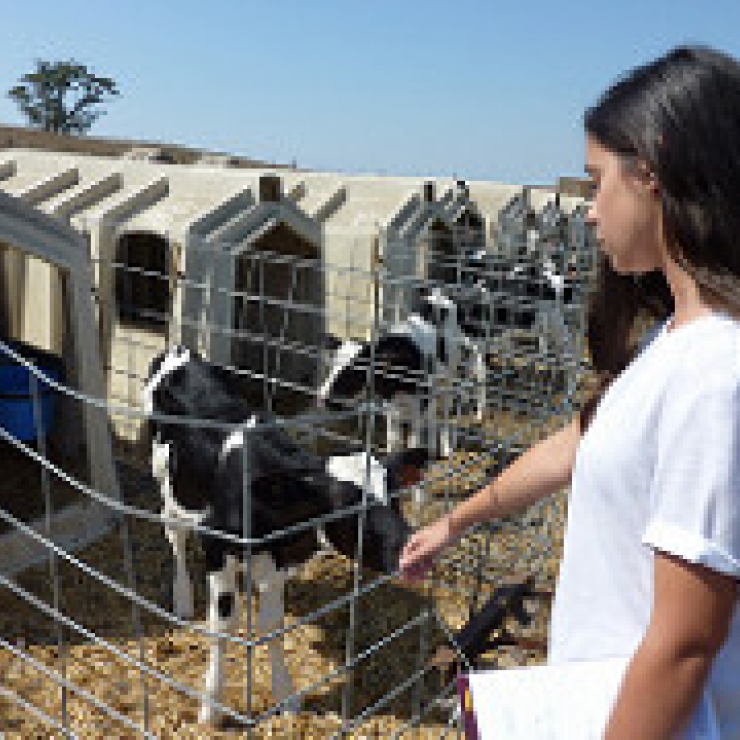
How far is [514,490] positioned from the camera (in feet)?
5.32

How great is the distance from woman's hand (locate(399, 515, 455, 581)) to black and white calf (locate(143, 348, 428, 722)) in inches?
39.3

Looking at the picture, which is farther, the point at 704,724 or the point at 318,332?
the point at 318,332

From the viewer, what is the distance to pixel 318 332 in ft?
27.3

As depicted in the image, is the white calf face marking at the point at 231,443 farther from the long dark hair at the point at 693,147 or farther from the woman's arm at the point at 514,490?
the long dark hair at the point at 693,147

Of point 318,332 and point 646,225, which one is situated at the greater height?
point 646,225


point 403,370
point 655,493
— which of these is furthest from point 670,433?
point 403,370

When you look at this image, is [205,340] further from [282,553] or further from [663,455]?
[663,455]

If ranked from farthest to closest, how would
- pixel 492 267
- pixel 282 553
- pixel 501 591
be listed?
pixel 492 267 < pixel 282 553 < pixel 501 591

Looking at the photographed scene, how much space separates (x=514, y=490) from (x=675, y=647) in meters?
0.70

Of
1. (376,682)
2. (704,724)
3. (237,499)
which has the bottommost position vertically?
(376,682)

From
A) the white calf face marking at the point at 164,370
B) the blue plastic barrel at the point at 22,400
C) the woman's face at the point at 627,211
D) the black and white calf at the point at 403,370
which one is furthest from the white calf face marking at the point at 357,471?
the black and white calf at the point at 403,370

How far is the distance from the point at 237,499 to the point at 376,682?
1153 mm

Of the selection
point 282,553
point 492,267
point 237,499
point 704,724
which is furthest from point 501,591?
point 492,267

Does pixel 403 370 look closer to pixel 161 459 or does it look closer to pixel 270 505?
pixel 161 459
